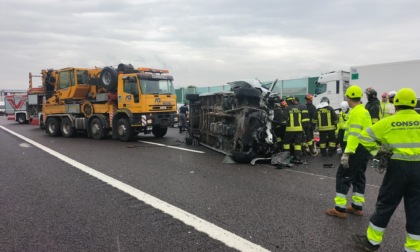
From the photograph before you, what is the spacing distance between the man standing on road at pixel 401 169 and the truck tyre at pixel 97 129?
12451 millimetres

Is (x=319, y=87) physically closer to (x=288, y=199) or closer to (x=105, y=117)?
(x=105, y=117)

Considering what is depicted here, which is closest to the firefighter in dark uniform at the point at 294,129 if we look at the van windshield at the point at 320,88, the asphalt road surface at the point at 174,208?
the asphalt road surface at the point at 174,208

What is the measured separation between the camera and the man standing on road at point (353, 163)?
443 cm

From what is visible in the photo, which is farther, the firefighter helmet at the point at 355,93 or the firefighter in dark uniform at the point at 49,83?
the firefighter in dark uniform at the point at 49,83

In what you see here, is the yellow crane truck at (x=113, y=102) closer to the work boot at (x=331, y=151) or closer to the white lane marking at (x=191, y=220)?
the white lane marking at (x=191, y=220)

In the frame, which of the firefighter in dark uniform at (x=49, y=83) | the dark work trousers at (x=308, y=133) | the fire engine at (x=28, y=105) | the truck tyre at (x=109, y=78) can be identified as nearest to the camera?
the dark work trousers at (x=308, y=133)

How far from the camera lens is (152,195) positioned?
5641mm

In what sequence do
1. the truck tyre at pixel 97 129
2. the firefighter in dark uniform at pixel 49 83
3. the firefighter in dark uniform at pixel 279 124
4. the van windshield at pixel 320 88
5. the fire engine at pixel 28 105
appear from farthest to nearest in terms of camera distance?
the fire engine at pixel 28 105 → the van windshield at pixel 320 88 → the firefighter in dark uniform at pixel 49 83 → the truck tyre at pixel 97 129 → the firefighter in dark uniform at pixel 279 124

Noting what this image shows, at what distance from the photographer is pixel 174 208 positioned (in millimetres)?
4957

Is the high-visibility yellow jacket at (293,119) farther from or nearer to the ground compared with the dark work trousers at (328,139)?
farther from the ground

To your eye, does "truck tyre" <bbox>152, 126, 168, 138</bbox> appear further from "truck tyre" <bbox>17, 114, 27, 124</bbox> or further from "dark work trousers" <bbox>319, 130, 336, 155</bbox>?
"truck tyre" <bbox>17, 114, 27, 124</bbox>

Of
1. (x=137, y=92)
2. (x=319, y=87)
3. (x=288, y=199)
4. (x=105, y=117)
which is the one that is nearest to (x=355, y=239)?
(x=288, y=199)

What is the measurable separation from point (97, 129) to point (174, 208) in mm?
10529

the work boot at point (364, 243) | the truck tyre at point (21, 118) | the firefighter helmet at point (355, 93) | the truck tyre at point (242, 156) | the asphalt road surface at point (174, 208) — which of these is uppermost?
the firefighter helmet at point (355, 93)
